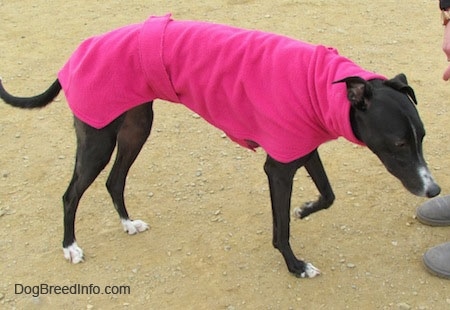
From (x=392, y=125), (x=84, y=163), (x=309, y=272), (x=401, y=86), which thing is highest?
(x=401, y=86)

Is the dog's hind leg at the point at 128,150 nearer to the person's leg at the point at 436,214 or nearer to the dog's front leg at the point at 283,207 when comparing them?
the dog's front leg at the point at 283,207

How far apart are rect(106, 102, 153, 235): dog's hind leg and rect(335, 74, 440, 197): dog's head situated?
1.33m

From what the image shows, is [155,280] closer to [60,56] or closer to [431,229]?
[431,229]

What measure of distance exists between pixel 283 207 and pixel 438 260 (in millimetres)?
892

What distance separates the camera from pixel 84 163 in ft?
11.5

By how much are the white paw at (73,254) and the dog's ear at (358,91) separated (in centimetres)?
180

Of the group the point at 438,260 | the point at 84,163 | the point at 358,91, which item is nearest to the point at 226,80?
the point at 358,91

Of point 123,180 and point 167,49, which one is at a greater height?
point 167,49

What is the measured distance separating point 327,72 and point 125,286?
5.19ft

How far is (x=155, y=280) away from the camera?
3.54 m

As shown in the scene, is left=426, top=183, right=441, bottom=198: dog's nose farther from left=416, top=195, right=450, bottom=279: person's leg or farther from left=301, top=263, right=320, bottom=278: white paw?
left=301, top=263, right=320, bottom=278: white paw

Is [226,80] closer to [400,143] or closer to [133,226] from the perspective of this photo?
[400,143]

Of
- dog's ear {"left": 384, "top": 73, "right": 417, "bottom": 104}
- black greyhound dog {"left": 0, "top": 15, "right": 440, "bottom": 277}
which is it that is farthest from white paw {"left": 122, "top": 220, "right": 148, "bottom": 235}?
dog's ear {"left": 384, "top": 73, "right": 417, "bottom": 104}

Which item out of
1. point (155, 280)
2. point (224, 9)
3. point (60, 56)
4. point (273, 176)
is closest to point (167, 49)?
point (273, 176)
